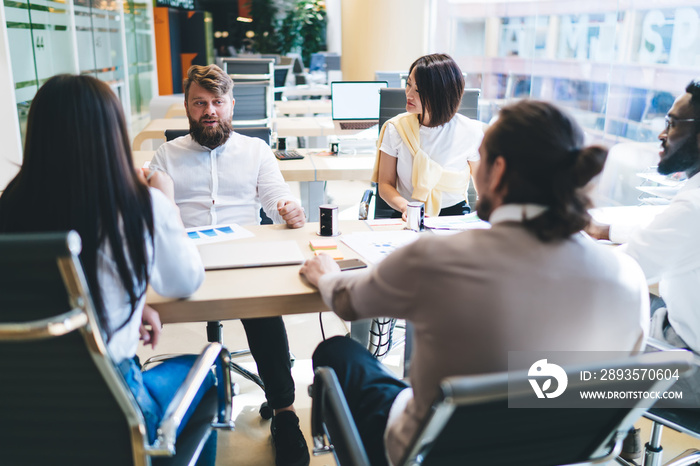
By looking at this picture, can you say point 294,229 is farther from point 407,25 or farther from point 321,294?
point 407,25

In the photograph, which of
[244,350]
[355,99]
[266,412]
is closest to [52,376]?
[266,412]

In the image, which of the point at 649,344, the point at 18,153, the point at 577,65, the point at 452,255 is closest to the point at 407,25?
the point at 577,65

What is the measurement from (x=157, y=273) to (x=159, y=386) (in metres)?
0.27

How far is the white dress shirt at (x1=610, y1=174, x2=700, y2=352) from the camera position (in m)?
1.49

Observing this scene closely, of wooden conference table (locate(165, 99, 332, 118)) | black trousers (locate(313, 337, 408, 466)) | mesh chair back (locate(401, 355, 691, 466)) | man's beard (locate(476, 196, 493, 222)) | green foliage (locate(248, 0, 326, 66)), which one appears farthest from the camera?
green foliage (locate(248, 0, 326, 66))

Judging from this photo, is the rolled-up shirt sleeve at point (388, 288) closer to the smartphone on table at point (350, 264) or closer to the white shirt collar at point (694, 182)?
the smartphone on table at point (350, 264)

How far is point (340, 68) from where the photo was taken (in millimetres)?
8914

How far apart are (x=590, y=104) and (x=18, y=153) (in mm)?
3879

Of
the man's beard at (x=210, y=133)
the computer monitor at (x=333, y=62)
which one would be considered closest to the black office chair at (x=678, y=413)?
the man's beard at (x=210, y=133)

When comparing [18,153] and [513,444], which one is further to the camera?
[18,153]

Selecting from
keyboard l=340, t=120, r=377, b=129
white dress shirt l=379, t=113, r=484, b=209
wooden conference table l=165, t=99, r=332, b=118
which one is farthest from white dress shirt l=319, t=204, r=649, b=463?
wooden conference table l=165, t=99, r=332, b=118

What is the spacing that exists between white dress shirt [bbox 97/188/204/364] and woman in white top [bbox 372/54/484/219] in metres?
1.28

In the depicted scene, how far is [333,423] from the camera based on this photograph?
1.23 meters

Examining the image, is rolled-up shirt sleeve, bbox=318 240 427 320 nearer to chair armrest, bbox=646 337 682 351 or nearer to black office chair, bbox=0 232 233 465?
black office chair, bbox=0 232 233 465
